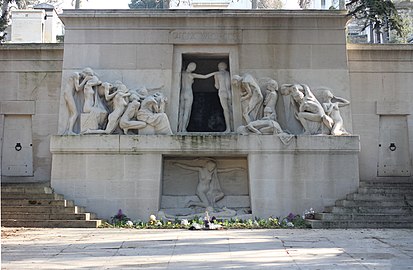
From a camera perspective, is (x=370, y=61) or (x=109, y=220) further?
(x=370, y=61)

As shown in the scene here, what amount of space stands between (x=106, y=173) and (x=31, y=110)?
467cm

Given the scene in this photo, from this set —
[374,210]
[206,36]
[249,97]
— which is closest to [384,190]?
[374,210]

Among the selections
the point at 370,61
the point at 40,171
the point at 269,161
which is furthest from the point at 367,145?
the point at 40,171

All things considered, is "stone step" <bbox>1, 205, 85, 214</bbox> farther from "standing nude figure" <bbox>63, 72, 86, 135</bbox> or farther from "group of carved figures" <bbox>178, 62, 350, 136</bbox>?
"group of carved figures" <bbox>178, 62, 350, 136</bbox>

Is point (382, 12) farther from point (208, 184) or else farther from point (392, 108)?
point (208, 184)

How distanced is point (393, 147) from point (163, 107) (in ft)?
27.0

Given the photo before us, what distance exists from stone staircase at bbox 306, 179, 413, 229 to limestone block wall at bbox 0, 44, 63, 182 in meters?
9.77

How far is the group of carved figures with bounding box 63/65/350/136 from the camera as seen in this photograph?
1658 centimetres

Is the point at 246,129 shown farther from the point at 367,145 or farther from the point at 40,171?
the point at 40,171

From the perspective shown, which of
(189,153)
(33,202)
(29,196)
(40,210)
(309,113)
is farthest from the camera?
(309,113)

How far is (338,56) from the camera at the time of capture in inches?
704

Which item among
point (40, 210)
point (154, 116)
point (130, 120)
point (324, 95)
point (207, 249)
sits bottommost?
point (207, 249)


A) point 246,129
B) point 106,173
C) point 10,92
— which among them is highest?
point 10,92

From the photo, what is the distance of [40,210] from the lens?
14617 mm
